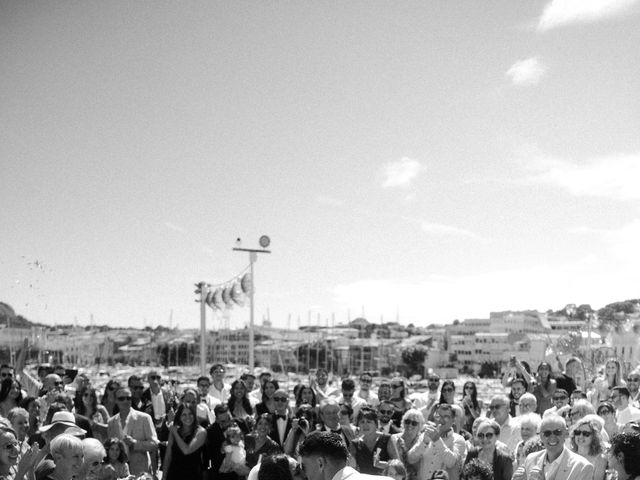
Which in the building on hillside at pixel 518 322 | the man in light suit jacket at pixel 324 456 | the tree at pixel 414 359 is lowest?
the tree at pixel 414 359

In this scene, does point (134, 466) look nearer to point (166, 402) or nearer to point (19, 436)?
point (19, 436)

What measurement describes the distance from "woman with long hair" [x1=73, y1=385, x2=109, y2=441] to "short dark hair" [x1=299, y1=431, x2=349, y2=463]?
4.78 meters

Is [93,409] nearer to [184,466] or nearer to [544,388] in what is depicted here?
[184,466]

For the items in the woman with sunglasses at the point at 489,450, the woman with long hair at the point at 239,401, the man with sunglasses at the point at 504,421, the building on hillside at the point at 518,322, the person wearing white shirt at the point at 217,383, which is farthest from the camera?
the building on hillside at the point at 518,322

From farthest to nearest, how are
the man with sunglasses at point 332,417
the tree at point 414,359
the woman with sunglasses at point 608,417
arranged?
the tree at point 414,359 → the woman with sunglasses at point 608,417 → the man with sunglasses at point 332,417

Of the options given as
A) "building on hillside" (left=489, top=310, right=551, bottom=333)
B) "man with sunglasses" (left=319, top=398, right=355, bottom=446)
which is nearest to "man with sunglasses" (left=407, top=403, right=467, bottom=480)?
"man with sunglasses" (left=319, top=398, right=355, bottom=446)

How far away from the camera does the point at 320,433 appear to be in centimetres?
347

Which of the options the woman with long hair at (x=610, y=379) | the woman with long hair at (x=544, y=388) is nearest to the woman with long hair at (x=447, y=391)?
the woman with long hair at (x=544, y=388)

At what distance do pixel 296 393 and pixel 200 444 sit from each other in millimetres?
1626

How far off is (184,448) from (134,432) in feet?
2.65

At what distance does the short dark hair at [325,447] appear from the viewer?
11.1 ft

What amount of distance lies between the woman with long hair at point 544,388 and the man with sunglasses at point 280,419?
3.50 metres

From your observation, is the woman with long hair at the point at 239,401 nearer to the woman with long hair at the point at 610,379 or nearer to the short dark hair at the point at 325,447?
the woman with long hair at the point at 610,379

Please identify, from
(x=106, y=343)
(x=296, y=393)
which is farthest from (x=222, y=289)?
(x=106, y=343)
